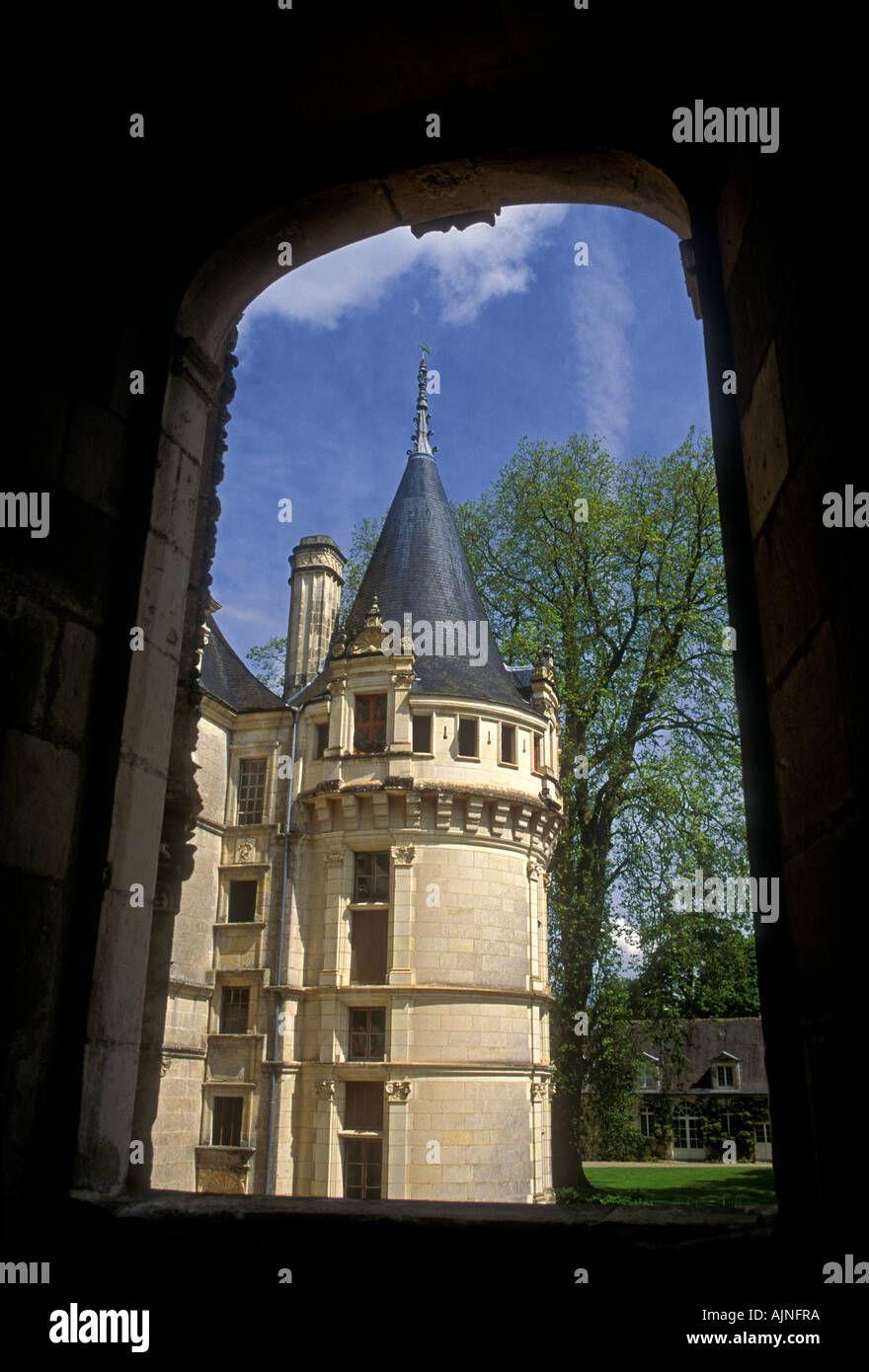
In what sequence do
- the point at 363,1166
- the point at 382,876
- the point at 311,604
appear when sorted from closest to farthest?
the point at 363,1166 < the point at 382,876 < the point at 311,604

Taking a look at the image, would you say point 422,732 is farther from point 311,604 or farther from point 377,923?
point 311,604

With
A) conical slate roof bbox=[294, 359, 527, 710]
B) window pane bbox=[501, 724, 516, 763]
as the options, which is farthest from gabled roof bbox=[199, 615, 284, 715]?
window pane bbox=[501, 724, 516, 763]

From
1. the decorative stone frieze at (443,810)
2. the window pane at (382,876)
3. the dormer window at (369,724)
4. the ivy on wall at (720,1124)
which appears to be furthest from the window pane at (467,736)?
the ivy on wall at (720,1124)

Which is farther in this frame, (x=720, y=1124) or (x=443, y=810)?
(x=720, y=1124)

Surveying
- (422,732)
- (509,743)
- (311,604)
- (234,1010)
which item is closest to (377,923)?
(234,1010)

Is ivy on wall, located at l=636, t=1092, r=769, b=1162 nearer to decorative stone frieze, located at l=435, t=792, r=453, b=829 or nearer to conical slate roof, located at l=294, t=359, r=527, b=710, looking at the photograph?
decorative stone frieze, located at l=435, t=792, r=453, b=829

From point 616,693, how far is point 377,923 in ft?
24.0

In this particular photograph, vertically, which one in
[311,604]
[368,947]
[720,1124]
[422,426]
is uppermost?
[422,426]

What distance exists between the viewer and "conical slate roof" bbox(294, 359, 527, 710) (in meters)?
21.5

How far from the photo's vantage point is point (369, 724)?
830 inches

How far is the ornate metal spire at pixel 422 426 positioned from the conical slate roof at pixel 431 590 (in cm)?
48

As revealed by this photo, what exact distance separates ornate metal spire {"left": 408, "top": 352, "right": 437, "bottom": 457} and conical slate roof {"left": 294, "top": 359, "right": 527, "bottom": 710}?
478 millimetres

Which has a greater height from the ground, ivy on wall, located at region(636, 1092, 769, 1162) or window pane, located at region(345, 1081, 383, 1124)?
window pane, located at region(345, 1081, 383, 1124)

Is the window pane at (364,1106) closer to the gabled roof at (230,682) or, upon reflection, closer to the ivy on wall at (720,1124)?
the gabled roof at (230,682)
